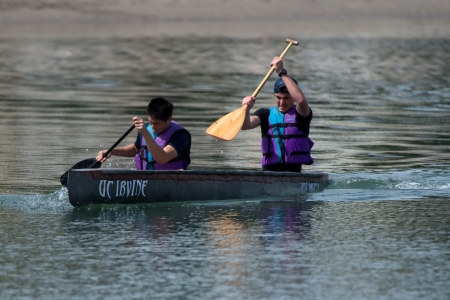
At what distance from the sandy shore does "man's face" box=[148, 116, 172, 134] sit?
4365 centimetres

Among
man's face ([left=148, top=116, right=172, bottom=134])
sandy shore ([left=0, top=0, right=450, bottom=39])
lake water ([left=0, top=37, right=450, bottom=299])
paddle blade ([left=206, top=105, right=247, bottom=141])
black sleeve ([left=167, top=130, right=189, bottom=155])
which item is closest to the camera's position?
lake water ([left=0, top=37, right=450, bottom=299])

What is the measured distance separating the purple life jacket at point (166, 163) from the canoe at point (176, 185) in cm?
35

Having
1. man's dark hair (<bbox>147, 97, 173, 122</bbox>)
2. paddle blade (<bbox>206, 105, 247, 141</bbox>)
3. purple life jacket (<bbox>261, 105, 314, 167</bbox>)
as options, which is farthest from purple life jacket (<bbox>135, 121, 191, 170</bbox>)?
purple life jacket (<bbox>261, 105, 314, 167</bbox>)

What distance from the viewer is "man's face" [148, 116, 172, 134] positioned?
35.0ft

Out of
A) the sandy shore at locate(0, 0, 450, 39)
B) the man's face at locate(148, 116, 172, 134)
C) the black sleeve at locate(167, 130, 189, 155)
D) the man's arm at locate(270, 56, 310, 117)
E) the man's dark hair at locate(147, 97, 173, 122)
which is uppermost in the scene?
the sandy shore at locate(0, 0, 450, 39)

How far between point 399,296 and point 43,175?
6.46 meters

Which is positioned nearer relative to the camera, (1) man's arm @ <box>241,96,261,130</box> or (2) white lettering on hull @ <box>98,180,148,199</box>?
(2) white lettering on hull @ <box>98,180,148,199</box>

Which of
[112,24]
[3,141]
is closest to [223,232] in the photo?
[3,141]

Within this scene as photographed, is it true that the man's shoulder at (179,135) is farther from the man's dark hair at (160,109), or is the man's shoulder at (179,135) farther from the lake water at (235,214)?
the lake water at (235,214)

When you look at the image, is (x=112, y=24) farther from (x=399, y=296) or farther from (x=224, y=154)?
(x=399, y=296)

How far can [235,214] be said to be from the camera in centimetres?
1041

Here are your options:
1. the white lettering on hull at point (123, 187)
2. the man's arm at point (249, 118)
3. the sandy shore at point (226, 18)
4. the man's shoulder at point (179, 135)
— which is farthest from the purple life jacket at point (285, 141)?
the sandy shore at point (226, 18)

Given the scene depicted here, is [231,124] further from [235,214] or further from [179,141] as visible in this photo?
[235,214]

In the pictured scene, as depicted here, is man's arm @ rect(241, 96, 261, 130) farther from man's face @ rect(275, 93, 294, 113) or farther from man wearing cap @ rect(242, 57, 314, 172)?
man's face @ rect(275, 93, 294, 113)
